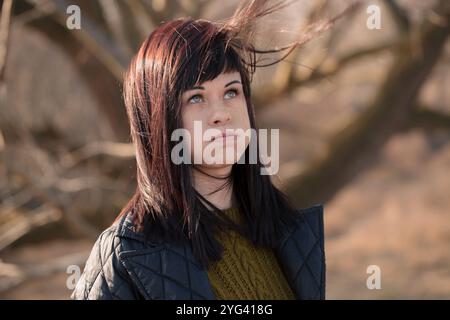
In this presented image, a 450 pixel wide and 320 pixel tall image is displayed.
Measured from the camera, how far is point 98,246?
48.3 inches

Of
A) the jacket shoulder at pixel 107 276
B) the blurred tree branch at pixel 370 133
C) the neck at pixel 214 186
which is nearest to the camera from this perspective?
the jacket shoulder at pixel 107 276

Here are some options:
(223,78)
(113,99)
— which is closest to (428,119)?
(113,99)

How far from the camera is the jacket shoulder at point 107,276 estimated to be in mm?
1176

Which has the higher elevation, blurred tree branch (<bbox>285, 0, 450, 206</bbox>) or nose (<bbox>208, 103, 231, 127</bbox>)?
blurred tree branch (<bbox>285, 0, 450, 206</bbox>)

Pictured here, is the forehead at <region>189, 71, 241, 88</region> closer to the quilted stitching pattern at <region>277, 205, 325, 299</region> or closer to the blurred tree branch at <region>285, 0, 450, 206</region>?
the quilted stitching pattern at <region>277, 205, 325, 299</region>

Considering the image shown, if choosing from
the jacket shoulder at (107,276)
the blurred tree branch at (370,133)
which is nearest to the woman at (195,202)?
the jacket shoulder at (107,276)

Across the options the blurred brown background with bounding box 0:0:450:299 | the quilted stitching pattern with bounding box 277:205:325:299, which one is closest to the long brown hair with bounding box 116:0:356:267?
the quilted stitching pattern with bounding box 277:205:325:299

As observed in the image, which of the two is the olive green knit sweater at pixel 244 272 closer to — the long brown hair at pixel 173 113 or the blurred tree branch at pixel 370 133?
the long brown hair at pixel 173 113

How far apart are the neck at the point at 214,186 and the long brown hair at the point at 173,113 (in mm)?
21

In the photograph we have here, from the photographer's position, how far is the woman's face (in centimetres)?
125

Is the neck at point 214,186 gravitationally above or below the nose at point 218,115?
below

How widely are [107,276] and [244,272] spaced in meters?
0.26
